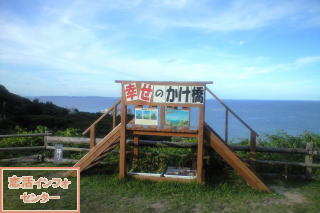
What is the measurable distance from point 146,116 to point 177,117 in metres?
0.75

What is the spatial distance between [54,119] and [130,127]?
16.6 metres

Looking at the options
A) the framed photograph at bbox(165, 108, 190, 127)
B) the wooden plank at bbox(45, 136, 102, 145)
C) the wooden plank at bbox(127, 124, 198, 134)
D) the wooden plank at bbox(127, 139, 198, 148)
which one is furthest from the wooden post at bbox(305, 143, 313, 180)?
the wooden plank at bbox(45, 136, 102, 145)

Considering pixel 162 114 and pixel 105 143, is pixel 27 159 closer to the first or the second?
pixel 105 143

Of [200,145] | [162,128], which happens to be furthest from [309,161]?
[162,128]

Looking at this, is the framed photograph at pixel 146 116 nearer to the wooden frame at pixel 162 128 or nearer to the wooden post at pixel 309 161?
the wooden frame at pixel 162 128

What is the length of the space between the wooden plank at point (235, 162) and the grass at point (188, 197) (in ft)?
0.64

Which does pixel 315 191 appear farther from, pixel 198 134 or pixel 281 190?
pixel 198 134

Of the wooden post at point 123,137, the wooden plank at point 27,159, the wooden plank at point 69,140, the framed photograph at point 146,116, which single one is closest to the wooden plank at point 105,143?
the wooden post at point 123,137

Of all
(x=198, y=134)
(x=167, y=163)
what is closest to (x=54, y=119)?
(x=167, y=163)

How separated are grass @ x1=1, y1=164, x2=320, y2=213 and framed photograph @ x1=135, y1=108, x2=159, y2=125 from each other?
4.57ft

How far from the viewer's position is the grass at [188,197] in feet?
16.5

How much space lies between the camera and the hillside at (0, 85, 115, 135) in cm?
1956

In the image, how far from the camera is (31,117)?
21.7 m

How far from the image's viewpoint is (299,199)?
563cm
